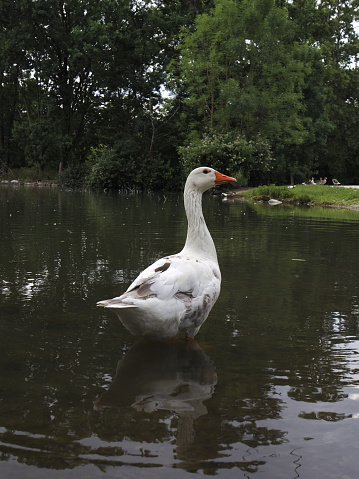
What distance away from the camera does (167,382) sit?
441 cm

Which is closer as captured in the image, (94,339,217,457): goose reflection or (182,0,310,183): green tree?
(94,339,217,457): goose reflection

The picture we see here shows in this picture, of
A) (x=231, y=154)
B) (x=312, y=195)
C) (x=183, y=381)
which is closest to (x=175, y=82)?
(x=231, y=154)

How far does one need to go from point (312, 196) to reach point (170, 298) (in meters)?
26.0

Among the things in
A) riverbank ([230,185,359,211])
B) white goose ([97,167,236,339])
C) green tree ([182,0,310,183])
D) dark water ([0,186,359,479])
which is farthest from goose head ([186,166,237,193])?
green tree ([182,0,310,183])

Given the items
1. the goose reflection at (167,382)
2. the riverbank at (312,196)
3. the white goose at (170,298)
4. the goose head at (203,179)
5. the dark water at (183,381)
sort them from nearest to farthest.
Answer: the dark water at (183,381) → the goose reflection at (167,382) → the white goose at (170,298) → the goose head at (203,179) → the riverbank at (312,196)

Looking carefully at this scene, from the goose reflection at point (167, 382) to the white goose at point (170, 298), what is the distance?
22 centimetres

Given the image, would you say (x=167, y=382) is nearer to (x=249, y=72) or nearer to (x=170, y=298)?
(x=170, y=298)

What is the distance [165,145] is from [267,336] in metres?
48.3

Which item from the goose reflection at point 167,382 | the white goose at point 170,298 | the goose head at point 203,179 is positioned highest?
the goose head at point 203,179

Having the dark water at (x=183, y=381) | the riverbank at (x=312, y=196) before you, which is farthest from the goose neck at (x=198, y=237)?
Answer: the riverbank at (x=312, y=196)

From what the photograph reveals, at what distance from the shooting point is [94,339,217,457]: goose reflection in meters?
3.88

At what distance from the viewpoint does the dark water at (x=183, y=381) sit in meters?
3.21

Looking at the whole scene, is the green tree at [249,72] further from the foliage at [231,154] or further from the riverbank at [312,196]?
the riverbank at [312,196]

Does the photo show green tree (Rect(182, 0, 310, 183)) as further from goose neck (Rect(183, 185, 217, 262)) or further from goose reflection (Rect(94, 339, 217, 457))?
goose reflection (Rect(94, 339, 217, 457))
